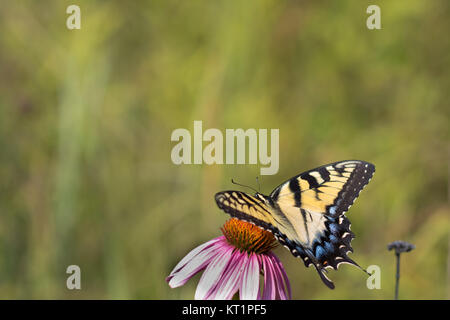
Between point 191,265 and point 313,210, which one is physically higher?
point 313,210

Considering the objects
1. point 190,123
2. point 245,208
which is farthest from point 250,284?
point 190,123

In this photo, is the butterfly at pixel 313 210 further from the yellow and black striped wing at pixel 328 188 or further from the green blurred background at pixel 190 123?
the green blurred background at pixel 190 123

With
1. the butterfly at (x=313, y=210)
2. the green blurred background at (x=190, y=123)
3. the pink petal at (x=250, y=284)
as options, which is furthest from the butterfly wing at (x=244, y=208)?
the green blurred background at (x=190, y=123)

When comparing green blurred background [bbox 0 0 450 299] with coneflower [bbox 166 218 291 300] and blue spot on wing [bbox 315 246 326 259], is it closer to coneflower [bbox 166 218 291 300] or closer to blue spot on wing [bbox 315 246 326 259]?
coneflower [bbox 166 218 291 300]

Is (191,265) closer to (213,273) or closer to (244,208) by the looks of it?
(213,273)
